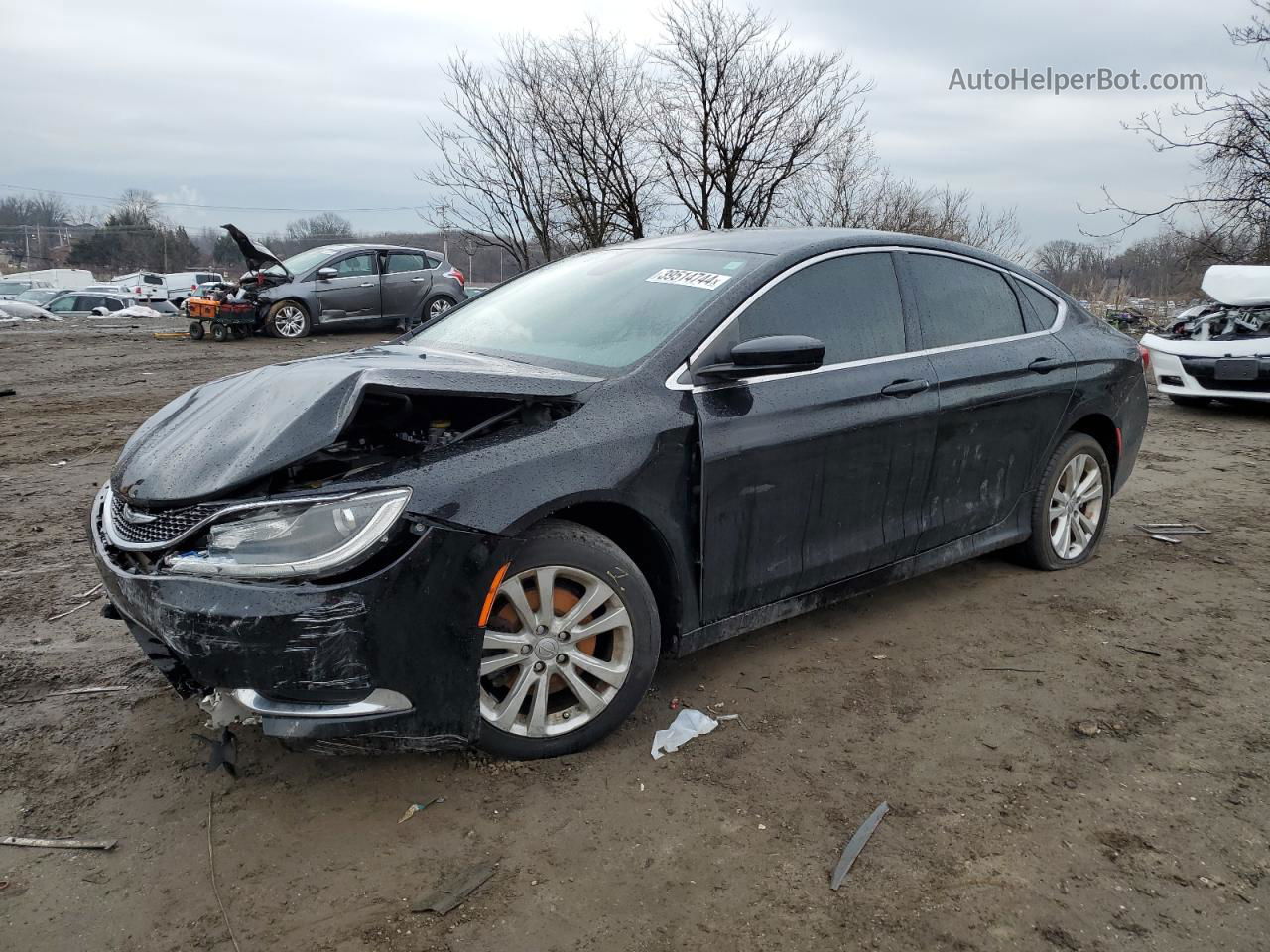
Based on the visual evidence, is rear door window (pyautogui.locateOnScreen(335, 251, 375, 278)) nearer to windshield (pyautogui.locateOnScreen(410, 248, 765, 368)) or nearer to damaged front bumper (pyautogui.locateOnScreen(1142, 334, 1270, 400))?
damaged front bumper (pyautogui.locateOnScreen(1142, 334, 1270, 400))

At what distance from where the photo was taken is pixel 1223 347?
9.76 metres

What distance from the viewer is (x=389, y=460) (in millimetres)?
2557

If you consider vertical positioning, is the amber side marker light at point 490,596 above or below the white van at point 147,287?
below

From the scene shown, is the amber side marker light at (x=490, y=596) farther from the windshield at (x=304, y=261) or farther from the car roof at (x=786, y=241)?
the windshield at (x=304, y=261)

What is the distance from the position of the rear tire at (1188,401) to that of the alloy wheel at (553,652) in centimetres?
989

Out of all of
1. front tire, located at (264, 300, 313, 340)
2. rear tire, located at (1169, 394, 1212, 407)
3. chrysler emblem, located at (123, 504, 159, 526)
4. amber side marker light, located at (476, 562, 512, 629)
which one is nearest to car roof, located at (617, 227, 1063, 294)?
amber side marker light, located at (476, 562, 512, 629)

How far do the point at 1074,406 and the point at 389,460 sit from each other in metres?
3.37

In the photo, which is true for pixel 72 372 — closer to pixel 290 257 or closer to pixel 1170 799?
pixel 290 257

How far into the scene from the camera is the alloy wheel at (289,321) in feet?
49.1

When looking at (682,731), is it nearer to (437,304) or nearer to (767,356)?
(767,356)

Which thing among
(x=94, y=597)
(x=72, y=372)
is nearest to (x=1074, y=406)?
(x=94, y=597)

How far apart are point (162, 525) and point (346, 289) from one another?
1356 centimetres

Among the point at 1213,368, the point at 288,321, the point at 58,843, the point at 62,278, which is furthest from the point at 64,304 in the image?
the point at 58,843

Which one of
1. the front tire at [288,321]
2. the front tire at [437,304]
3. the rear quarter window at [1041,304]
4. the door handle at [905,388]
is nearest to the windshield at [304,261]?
the front tire at [288,321]
